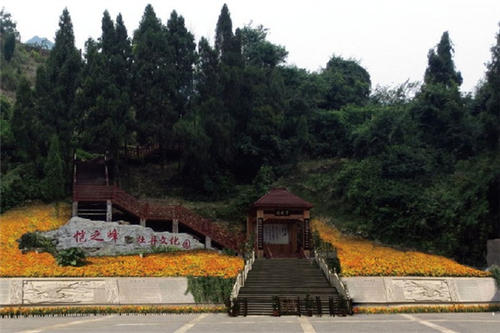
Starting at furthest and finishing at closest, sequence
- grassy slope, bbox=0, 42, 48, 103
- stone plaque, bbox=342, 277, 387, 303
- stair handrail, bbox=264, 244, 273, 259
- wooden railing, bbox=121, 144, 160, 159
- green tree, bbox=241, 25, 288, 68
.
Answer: grassy slope, bbox=0, 42, 48, 103, green tree, bbox=241, 25, 288, 68, wooden railing, bbox=121, 144, 160, 159, stair handrail, bbox=264, 244, 273, 259, stone plaque, bbox=342, 277, 387, 303

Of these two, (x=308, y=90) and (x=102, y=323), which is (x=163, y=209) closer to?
(x=102, y=323)

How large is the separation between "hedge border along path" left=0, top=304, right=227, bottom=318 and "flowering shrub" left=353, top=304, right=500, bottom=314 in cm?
504

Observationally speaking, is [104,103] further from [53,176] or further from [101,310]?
[101,310]

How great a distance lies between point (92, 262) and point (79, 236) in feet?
7.50

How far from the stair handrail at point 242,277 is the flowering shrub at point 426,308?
4.15 m

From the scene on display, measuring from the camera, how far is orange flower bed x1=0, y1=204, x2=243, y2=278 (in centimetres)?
1986

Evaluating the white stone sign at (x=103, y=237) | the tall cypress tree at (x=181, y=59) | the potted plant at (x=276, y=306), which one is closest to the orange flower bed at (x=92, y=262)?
the white stone sign at (x=103, y=237)

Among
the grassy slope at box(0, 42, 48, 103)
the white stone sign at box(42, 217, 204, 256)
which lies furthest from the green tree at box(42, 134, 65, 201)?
the grassy slope at box(0, 42, 48, 103)

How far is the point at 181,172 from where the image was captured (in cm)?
3238

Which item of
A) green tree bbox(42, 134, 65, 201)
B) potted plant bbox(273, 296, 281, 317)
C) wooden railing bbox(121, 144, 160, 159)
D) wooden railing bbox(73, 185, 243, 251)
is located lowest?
potted plant bbox(273, 296, 281, 317)

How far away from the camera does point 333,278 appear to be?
20266mm

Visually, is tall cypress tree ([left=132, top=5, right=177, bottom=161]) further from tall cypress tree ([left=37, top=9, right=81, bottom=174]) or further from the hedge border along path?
the hedge border along path

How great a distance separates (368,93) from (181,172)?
2012cm

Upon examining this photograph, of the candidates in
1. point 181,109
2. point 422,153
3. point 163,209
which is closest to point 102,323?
point 163,209
